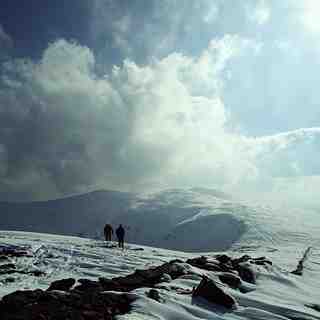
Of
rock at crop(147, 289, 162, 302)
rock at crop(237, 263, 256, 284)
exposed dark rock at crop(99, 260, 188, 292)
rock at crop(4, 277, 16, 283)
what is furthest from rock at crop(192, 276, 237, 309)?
rock at crop(4, 277, 16, 283)

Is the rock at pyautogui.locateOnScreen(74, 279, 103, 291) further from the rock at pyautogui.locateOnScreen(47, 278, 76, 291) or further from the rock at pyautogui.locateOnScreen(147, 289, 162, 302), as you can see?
the rock at pyautogui.locateOnScreen(147, 289, 162, 302)

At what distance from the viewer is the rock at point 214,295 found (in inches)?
461

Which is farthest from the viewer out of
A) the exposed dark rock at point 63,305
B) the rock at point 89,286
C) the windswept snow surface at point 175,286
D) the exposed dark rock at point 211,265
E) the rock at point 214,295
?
the exposed dark rock at point 211,265

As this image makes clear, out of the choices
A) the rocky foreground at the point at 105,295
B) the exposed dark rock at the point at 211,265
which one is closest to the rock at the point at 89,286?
the rocky foreground at the point at 105,295

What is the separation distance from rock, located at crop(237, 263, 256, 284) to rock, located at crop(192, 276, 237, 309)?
462 centimetres

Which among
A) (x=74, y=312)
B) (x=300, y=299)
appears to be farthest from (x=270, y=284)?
(x=74, y=312)

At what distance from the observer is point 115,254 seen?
2514 centimetres

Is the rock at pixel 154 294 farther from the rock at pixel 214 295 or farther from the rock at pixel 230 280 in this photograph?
the rock at pixel 230 280

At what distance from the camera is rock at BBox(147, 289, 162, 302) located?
11.1 metres

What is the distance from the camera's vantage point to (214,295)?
38.6ft

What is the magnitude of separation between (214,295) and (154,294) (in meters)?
1.70

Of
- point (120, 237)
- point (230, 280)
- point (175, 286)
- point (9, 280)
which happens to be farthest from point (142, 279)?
point (120, 237)

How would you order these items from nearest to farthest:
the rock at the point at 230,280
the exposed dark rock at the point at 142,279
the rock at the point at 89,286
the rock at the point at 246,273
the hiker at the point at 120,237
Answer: the rock at the point at 89,286
the exposed dark rock at the point at 142,279
the rock at the point at 230,280
the rock at the point at 246,273
the hiker at the point at 120,237

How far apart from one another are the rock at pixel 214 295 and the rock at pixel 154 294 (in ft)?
3.89
